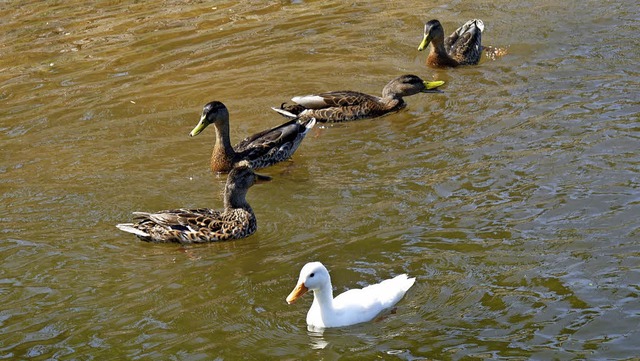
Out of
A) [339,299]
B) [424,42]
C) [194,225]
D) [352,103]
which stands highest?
[424,42]

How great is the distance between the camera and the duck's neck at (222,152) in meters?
12.0

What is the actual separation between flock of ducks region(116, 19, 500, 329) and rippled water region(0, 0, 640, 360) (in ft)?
0.51

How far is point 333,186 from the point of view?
36.4ft

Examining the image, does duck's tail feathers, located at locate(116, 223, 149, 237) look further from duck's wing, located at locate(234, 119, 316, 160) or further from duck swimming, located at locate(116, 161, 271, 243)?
duck's wing, located at locate(234, 119, 316, 160)

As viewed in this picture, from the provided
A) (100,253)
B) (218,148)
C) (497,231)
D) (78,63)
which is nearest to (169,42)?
(78,63)

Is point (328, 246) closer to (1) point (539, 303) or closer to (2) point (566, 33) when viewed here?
(1) point (539, 303)

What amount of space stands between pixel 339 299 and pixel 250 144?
4628 mm

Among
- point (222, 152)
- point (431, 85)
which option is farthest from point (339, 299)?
point (431, 85)

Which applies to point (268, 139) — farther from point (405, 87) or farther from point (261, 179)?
point (405, 87)

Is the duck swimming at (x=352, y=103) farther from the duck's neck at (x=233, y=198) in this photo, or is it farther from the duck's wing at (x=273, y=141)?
the duck's neck at (x=233, y=198)

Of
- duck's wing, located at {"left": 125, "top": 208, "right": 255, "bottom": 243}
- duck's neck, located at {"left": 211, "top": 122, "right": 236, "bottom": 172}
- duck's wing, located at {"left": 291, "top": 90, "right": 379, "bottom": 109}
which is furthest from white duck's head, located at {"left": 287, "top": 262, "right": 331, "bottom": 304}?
duck's wing, located at {"left": 291, "top": 90, "right": 379, "bottom": 109}

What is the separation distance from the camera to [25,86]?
51.1 feet

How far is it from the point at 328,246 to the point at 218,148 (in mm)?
3168

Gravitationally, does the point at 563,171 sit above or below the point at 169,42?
below
